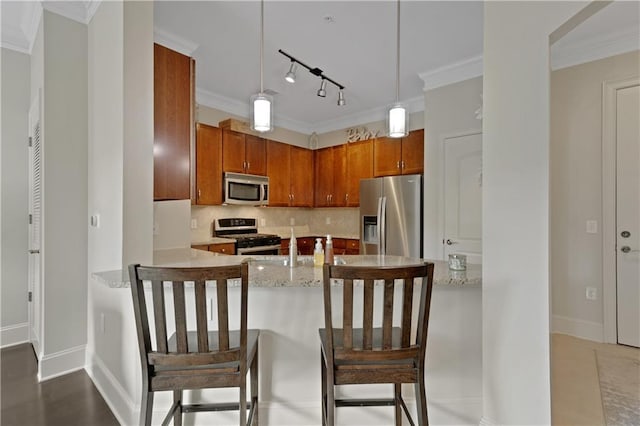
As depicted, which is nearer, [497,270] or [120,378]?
[497,270]

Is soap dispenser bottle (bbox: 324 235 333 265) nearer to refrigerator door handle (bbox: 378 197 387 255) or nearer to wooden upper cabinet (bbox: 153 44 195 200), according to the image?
wooden upper cabinet (bbox: 153 44 195 200)

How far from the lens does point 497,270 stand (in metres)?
1.69

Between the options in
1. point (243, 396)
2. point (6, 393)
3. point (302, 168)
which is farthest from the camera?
point (302, 168)

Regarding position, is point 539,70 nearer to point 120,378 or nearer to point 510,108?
point 510,108

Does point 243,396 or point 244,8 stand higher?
point 244,8

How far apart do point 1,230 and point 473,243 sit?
468 centimetres

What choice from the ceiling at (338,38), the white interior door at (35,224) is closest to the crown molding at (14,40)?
the ceiling at (338,38)

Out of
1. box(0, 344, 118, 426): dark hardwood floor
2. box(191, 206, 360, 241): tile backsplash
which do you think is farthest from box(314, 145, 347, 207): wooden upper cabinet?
box(0, 344, 118, 426): dark hardwood floor

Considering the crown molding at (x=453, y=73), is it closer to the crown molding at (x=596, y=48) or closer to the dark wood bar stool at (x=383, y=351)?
the crown molding at (x=596, y=48)

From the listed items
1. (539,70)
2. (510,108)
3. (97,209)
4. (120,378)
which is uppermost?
(539,70)

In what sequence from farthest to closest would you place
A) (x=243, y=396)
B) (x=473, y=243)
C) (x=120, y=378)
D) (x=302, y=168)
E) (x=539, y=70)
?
1. (x=302, y=168)
2. (x=473, y=243)
3. (x=120, y=378)
4. (x=539, y=70)
5. (x=243, y=396)

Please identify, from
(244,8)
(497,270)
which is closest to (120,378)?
(497,270)

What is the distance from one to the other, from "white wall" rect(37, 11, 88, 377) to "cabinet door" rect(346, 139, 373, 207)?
11.0 ft

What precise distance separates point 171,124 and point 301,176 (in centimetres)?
293
